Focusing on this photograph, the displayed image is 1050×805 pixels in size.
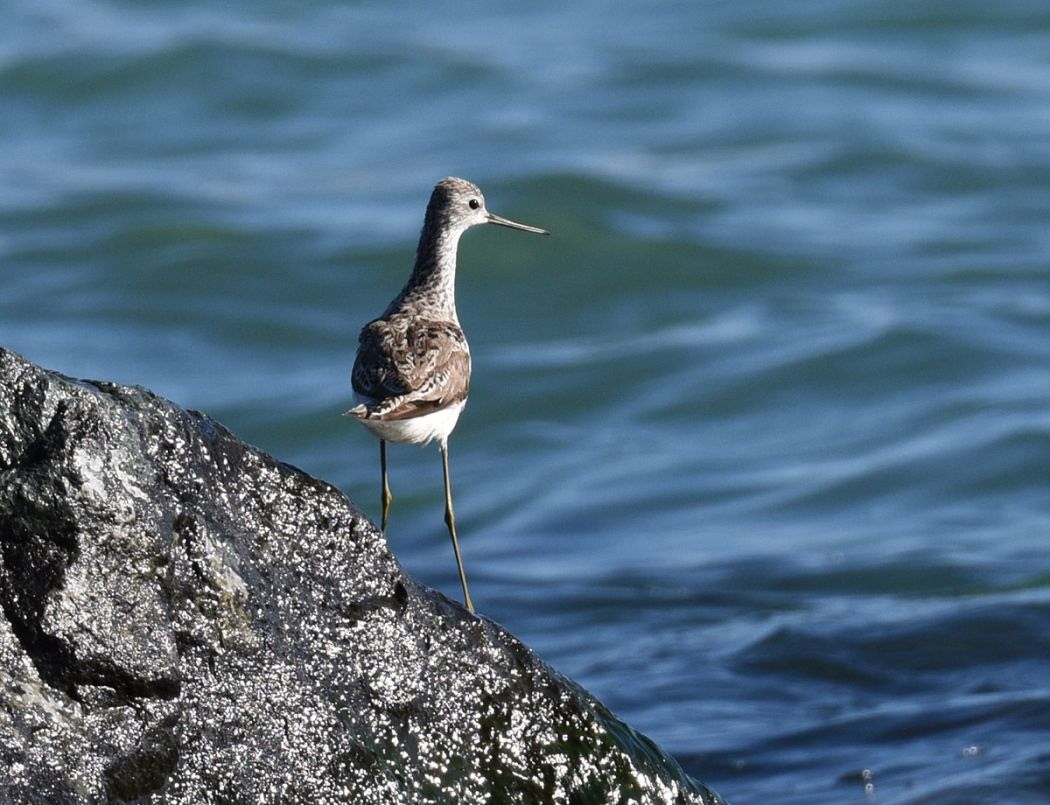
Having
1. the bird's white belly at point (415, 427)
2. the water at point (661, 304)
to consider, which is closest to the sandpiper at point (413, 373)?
the bird's white belly at point (415, 427)

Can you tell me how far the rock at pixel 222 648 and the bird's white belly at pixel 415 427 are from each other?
109cm

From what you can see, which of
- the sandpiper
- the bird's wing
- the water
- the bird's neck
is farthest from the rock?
the water

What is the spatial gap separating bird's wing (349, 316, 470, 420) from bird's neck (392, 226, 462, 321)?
1.29 ft

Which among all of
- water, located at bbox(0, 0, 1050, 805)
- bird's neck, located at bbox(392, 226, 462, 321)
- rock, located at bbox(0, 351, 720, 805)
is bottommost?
rock, located at bbox(0, 351, 720, 805)

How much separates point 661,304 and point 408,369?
10.3 metres

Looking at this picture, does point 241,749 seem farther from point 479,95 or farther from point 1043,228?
point 479,95

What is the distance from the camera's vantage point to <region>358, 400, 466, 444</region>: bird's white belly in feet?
17.3

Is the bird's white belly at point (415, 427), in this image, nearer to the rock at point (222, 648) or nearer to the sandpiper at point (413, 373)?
the sandpiper at point (413, 373)

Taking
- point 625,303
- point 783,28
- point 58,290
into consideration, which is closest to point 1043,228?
point 625,303

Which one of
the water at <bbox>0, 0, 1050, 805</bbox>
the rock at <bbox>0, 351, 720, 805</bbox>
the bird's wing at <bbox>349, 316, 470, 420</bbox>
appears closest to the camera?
the rock at <bbox>0, 351, 720, 805</bbox>

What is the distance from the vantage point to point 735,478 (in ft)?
39.8

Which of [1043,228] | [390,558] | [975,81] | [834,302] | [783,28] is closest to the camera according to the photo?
[390,558]

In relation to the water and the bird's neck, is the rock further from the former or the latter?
the water

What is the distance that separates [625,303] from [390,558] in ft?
38.0
